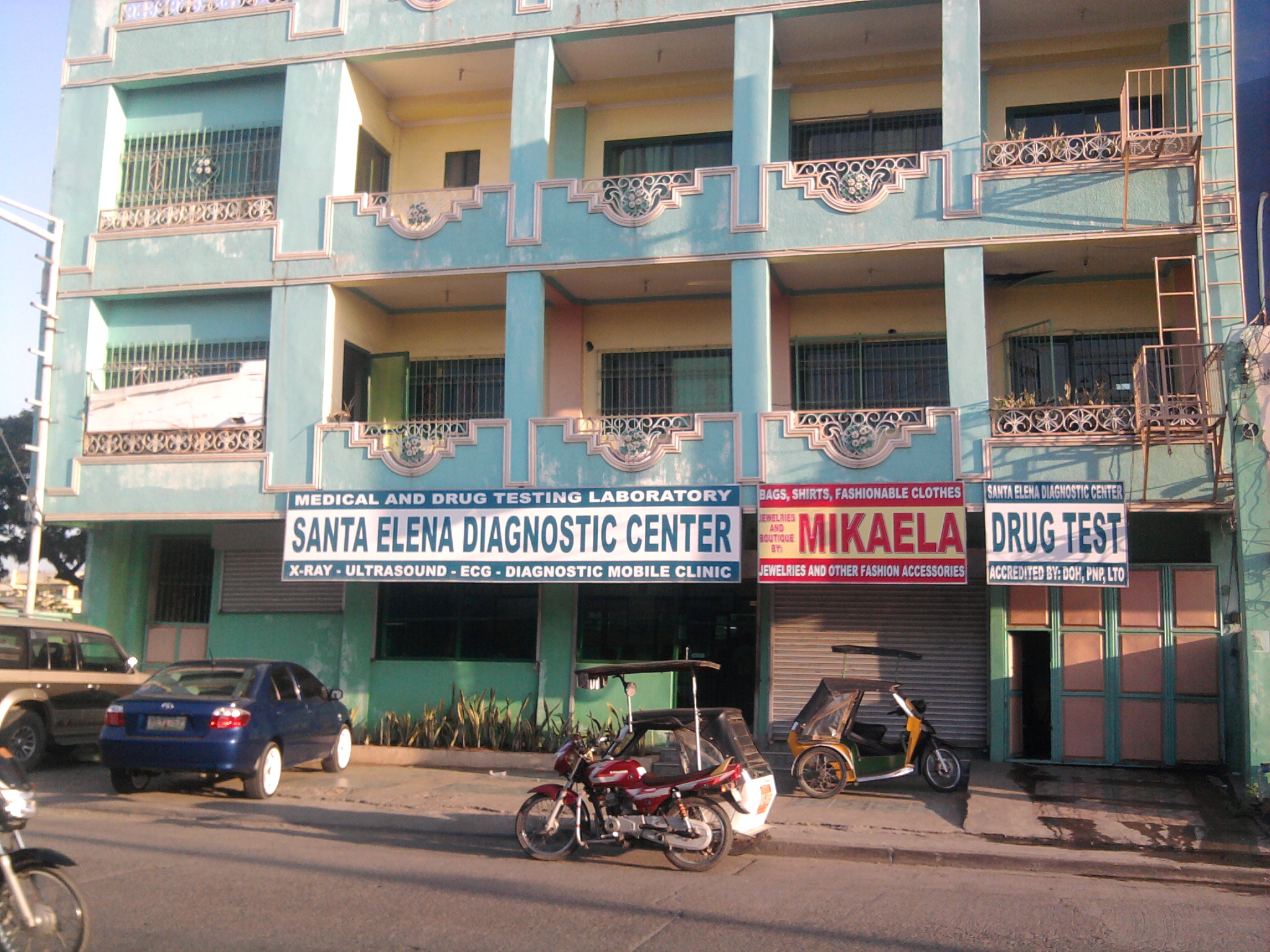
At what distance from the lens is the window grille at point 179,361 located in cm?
1711

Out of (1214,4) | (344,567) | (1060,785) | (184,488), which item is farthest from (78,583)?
(1214,4)

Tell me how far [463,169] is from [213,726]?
412 inches

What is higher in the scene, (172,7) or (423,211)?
(172,7)

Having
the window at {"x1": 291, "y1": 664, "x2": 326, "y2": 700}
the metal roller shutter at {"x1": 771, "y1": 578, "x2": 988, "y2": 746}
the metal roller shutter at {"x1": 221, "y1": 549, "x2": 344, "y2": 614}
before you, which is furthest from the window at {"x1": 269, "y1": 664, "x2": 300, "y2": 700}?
the metal roller shutter at {"x1": 771, "y1": 578, "x2": 988, "y2": 746}

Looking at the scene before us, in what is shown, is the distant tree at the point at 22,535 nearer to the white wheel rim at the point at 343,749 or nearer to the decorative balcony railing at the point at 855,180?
the white wheel rim at the point at 343,749

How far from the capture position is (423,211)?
1655cm

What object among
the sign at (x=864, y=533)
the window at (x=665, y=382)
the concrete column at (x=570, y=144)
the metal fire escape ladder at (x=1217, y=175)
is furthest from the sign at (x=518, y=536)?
the metal fire escape ladder at (x=1217, y=175)

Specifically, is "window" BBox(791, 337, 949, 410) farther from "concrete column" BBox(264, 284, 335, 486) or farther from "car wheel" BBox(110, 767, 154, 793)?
"car wheel" BBox(110, 767, 154, 793)

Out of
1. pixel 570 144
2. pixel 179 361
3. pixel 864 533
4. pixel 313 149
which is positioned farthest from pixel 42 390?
pixel 864 533

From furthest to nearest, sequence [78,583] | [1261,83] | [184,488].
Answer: [78,583]
[184,488]
[1261,83]

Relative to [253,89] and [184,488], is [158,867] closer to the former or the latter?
[184,488]

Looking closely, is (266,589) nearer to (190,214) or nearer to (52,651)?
(52,651)

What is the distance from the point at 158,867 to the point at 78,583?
73.0 ft

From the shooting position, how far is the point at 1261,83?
15.5 metres
